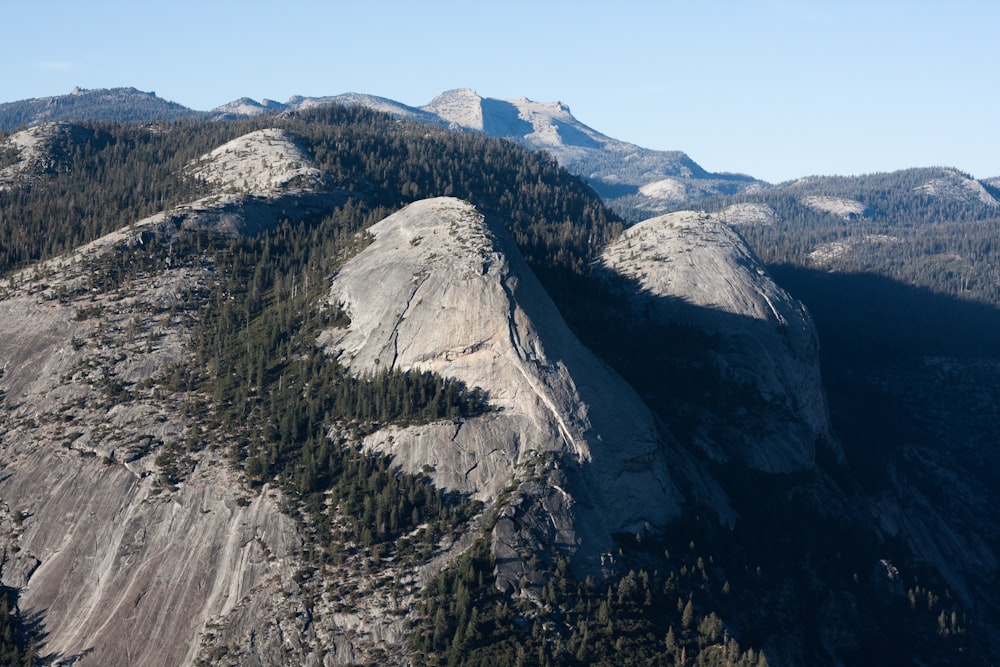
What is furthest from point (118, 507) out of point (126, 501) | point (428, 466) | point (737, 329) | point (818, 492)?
point (737, 329)

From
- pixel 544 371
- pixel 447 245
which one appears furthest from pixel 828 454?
pixel 447 245

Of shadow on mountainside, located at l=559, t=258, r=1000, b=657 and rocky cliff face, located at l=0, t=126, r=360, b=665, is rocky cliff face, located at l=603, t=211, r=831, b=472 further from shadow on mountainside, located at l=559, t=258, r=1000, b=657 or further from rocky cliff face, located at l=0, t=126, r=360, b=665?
rocky cliff face, located at l=0, t=126, r=360, b=665

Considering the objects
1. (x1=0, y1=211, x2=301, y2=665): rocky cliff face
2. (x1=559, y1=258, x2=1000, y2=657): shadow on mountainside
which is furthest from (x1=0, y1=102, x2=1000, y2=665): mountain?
(x1=559, y1=258, x2=1000, y2=657): shadow on mountainside

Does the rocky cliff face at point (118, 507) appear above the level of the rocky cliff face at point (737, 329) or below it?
below

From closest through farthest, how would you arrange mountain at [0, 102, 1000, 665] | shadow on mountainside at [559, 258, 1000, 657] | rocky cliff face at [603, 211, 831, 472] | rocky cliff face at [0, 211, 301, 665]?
rocky cliff face at [0, 211, 301, 665] < mountain at [0, 102, 1000, 665] < shadow on mountainside at [559, 258, 1000, 657] < rocky cliff face at [603, 211, 831, 472]

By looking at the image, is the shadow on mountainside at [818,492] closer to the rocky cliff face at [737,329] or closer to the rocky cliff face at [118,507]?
the rocky cliff face at [737,329]

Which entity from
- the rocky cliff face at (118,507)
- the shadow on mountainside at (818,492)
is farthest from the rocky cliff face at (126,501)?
the shadow on mountainside at (818,492)

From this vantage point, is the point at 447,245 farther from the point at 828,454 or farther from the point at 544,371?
the point at 828,454

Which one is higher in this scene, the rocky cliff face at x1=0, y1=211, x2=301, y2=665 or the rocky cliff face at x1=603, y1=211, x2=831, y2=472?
the rocky cliff face at x1=603, y1=211, x2=831, y2=472

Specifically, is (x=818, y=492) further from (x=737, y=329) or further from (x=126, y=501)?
(x=126, y=501)
